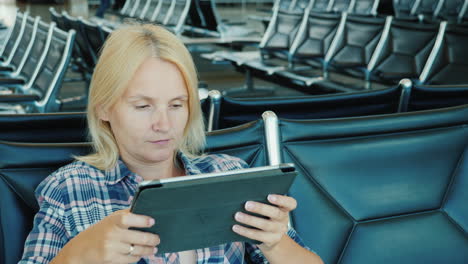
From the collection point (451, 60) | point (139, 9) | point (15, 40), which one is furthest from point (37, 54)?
point (139, 9)

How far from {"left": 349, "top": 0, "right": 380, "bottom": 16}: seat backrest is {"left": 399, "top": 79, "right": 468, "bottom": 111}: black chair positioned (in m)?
6.22

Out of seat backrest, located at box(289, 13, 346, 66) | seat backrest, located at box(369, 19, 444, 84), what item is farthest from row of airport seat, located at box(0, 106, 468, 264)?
seat backrest, located at box(289, 13, 346, 66)

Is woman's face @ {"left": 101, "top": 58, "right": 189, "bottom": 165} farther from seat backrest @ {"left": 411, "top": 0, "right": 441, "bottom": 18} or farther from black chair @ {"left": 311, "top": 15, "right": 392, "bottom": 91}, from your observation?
seat backrest @ {"left": 411, "top": 0, "right": 441, "bottom": 18}

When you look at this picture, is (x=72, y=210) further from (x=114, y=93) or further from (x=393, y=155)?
(x=393, y=155)

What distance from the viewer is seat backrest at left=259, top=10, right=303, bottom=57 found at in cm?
560

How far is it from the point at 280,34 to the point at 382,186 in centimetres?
430

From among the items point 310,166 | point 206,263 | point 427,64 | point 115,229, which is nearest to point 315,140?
point 310,166

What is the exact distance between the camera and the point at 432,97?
185cm

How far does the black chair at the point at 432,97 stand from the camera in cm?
180

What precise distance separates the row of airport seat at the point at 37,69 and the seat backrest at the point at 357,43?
2340 mm

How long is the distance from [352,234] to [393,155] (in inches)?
9.4

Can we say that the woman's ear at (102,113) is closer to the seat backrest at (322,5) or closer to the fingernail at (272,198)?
the fingernail at (272,198)

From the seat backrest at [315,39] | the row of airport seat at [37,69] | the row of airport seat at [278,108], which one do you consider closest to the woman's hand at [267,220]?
the row of airport seat at [278,108]

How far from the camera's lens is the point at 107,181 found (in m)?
1.20
